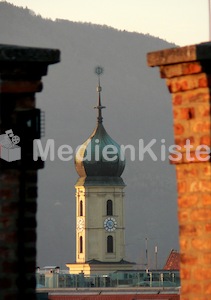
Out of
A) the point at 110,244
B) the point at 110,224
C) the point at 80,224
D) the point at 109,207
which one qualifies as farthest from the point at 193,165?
the point at 80,224

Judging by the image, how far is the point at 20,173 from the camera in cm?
1035

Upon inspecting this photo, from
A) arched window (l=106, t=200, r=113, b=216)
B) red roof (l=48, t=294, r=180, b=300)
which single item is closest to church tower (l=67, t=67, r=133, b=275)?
arched window (l=106, t=200, r=113, b=216)

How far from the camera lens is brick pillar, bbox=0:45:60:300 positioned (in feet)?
33.4

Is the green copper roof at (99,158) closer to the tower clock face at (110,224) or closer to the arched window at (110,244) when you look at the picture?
the tower clock face at (110,224)

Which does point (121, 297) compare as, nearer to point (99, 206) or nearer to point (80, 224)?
point (99, 206)

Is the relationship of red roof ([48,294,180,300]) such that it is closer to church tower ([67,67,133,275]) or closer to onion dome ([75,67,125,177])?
church tower ([67,67,133,275])

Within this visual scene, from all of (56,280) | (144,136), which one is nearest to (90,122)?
(144,136)

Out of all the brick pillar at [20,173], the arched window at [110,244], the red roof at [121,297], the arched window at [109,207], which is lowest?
the brick pillar at [20,173]

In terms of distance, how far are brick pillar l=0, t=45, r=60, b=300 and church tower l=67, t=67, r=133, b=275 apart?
11616 cm

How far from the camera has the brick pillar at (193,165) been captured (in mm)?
10727

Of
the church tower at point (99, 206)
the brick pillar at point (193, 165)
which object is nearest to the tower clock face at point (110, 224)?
the church tower at point (99, 206)

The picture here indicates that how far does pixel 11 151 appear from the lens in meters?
10.4

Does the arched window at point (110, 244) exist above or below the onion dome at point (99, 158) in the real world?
below

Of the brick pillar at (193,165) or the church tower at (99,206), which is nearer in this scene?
the brick pillar at (193,165)
